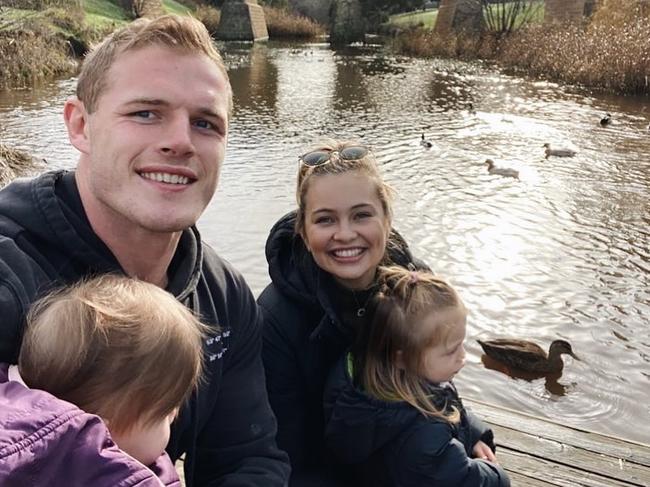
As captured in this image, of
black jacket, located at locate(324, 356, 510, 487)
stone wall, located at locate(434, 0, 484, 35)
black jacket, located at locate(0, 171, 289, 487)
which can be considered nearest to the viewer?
black jacket, located at locate(0, 171, 289, 487)

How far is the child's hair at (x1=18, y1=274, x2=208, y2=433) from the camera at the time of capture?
127cm

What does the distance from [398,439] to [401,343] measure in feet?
1.03

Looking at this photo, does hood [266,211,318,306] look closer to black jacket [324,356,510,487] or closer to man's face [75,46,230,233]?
→ black jacket [324,356,510,487]

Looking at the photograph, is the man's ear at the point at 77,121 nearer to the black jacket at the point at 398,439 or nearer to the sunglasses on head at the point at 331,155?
the sunglasses on head at the point at 331,155

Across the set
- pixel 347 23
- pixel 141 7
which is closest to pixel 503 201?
pixel 141 7

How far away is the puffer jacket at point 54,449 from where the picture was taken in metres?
0.99

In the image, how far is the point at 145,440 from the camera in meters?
1.38

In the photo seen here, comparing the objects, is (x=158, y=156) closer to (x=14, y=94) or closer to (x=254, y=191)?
(x=254, y=191)

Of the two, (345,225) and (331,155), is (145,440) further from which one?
(331,155)

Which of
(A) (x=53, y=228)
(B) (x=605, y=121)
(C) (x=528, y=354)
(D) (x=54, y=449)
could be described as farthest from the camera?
(B) (x=605, y=121)

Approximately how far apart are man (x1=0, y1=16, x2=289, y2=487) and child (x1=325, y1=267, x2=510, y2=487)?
1.07 feet

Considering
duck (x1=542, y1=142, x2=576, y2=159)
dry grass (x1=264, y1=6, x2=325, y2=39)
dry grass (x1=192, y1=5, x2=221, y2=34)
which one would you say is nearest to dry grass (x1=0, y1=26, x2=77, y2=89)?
duck (x1=542, y1=142, x2=576, y2=159)

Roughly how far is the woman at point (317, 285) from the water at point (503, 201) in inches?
101

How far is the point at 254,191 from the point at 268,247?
6.16 metres
